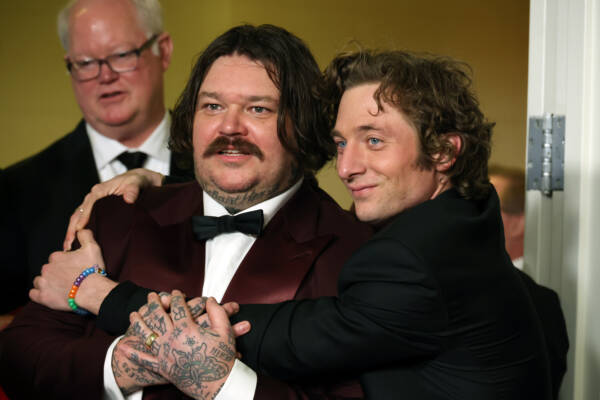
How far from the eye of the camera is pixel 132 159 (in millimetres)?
2828

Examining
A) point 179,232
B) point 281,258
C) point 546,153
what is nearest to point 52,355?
point 179,232

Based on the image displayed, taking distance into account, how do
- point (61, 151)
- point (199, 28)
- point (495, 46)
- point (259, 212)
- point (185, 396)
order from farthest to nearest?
point (495, 46) < point (199, 28) < point (61, 151) < point (259, 212) < point (185, 396)

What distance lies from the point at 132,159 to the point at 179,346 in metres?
1.50

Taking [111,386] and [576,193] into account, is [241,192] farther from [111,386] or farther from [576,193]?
[576,193]

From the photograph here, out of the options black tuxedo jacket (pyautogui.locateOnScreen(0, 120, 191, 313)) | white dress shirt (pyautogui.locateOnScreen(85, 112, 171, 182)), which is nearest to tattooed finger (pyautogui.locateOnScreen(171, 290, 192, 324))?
black tuxedo jacket (pyautogui.locateOnScreen(0, 120, 191, 313))

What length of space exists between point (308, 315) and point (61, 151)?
1.71 metres

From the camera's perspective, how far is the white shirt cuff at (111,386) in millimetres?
1594

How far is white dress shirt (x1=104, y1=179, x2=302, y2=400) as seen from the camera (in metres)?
1.47

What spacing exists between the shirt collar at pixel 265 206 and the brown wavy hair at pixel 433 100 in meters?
0.30

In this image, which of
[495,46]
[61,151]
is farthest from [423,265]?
[495,46]

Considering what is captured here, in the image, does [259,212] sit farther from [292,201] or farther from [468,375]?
[468,375]

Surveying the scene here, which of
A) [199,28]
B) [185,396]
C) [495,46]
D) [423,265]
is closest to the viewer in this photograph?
[423,265]

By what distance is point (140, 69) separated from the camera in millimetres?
2930

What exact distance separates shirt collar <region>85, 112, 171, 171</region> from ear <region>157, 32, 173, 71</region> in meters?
0.31
